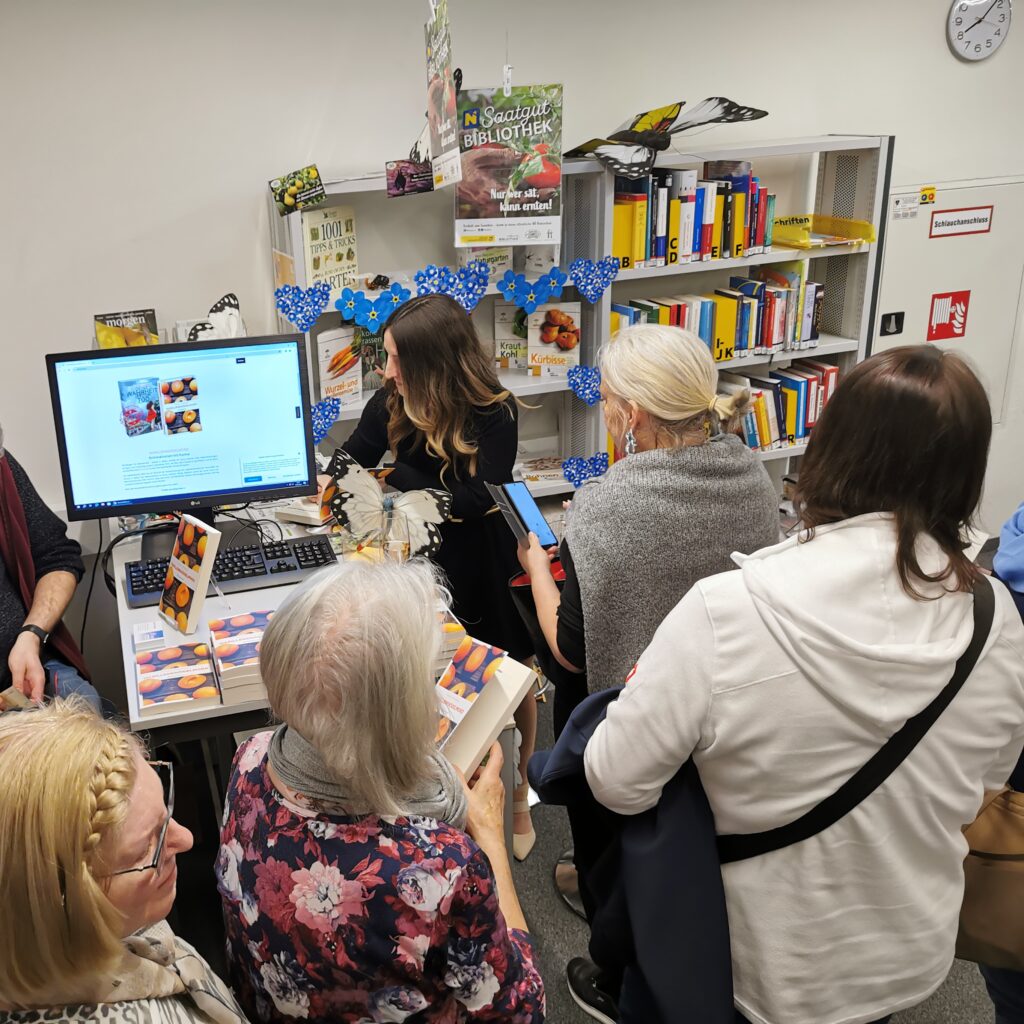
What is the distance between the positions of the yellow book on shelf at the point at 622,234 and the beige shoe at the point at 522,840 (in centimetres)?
189

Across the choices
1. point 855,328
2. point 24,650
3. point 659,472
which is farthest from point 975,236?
point 24,650

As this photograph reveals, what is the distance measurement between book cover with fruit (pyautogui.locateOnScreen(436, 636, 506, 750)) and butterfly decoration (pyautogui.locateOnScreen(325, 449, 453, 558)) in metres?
0.45

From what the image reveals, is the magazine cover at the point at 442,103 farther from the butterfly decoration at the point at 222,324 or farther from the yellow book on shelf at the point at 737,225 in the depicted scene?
the yellow book on shelf at the point at 737,225

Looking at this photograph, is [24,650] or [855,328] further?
[855,328]

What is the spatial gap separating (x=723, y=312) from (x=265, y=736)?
287 centimetres

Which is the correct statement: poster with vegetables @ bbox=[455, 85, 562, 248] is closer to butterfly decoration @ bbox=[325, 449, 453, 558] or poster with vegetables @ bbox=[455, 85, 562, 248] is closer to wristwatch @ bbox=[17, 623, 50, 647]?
butterfly decoration @ bbox=[325, 449, 453, 558]

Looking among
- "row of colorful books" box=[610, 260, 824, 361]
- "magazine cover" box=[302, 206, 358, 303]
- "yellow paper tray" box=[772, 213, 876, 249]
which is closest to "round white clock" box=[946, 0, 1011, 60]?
"yellow paper tray" box=[772, 213, 876, 249]

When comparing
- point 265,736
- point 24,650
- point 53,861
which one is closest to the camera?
point 53,861

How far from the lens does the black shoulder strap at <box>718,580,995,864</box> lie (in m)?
1.24

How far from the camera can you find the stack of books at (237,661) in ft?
6.05

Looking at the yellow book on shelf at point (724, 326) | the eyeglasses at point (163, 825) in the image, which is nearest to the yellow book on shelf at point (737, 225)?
the yellow book on shelf at point (724, 326)

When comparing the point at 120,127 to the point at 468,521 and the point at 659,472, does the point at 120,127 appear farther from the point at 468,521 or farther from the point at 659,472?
the point at 659,472

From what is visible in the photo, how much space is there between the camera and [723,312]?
148 inches

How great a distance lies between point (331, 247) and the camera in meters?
3.13
